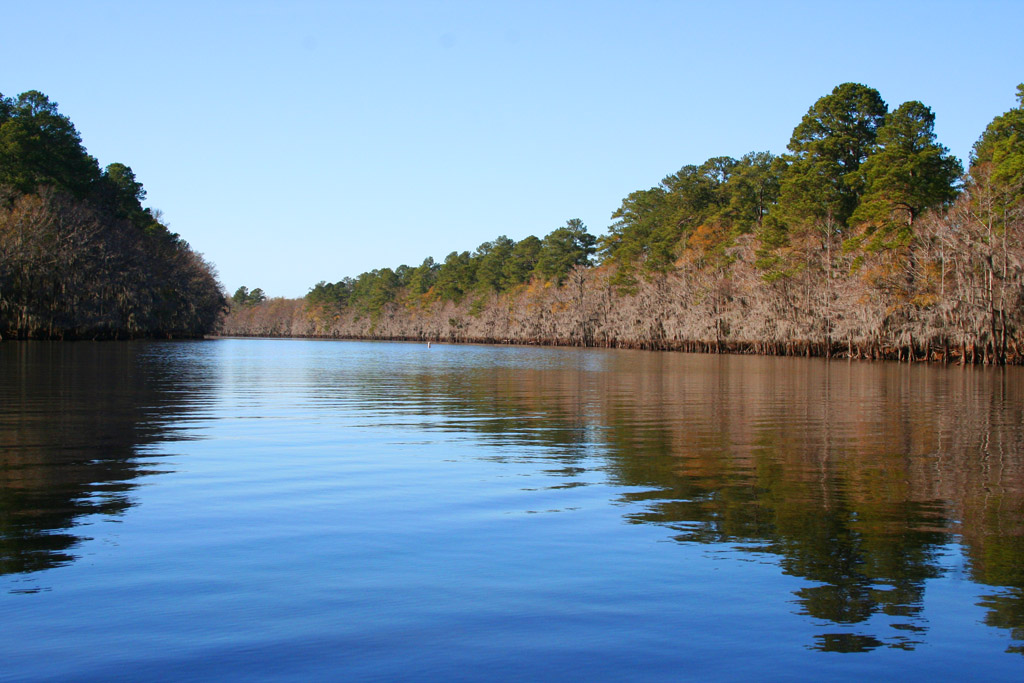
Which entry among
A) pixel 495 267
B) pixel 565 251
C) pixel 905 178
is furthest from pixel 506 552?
pixel 495 267

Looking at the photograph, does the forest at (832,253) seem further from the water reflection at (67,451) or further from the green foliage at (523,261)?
the water reflection at (67,451)

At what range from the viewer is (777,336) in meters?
55.9

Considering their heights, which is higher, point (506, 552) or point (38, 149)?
point (38, 149)

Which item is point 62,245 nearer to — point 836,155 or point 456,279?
point 836,155

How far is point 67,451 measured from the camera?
33.8 feet

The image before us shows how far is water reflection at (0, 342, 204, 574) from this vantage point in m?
6.23

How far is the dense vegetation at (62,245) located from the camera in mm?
53062

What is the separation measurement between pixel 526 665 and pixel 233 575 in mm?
2274

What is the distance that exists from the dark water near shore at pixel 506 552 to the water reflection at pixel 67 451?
0.17ft

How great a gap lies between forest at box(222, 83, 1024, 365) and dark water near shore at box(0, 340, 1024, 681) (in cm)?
2889

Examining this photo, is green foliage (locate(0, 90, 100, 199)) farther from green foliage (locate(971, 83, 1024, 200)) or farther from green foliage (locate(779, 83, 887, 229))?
green foliage (locate(971, 83, 1024, 200))

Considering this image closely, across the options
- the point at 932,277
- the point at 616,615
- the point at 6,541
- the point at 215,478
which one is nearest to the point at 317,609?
the point at 616,615

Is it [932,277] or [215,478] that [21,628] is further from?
[932,277]

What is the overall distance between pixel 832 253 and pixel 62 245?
164 ft
